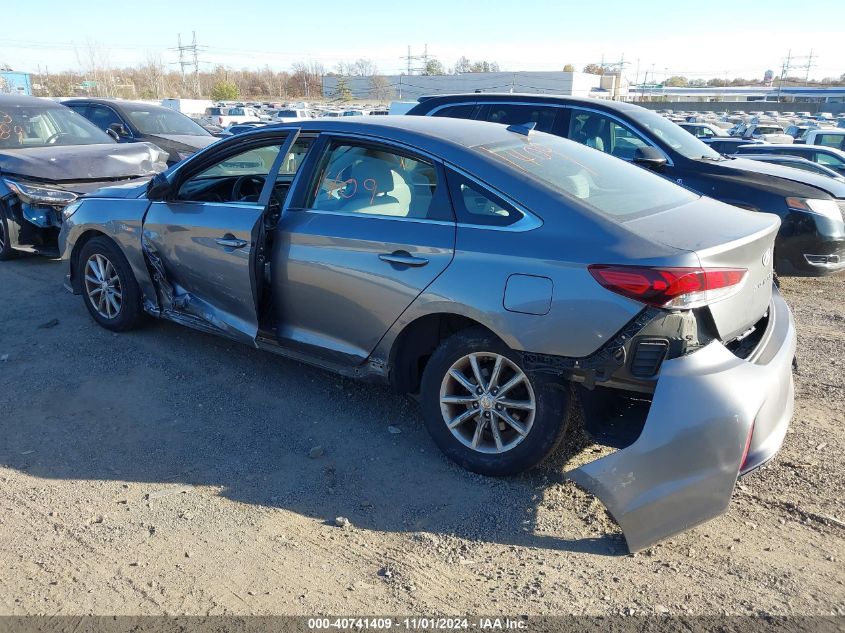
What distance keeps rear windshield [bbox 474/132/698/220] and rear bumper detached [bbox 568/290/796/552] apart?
0.87 metres

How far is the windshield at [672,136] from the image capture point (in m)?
7.43

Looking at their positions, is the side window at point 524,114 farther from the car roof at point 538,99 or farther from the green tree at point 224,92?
the green tree at point 224,92

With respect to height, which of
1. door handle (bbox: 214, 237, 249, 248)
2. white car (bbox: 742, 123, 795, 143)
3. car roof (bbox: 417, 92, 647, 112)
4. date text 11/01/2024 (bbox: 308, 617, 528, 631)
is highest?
car roof (bbox: 417, 92, 647, 112)

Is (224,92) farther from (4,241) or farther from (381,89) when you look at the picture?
(4,241)

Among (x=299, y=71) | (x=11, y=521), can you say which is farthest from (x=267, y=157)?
(x=299, y=71)

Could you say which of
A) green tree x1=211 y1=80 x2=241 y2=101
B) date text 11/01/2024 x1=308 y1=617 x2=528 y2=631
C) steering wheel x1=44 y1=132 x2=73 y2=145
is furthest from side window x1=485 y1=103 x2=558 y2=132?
green tree x1=211 y1=80 x2=241 y2=101

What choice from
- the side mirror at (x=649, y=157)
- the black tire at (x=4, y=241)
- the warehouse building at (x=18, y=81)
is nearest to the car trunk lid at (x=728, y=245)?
the side mirror at (x=649, y=157)

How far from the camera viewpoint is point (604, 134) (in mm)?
7605

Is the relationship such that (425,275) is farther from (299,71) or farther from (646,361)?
(299,71)

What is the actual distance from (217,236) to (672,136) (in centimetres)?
550

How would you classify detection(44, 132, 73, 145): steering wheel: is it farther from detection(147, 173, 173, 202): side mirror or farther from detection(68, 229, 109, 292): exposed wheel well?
detection(147, 173, 173, 202): side mirror

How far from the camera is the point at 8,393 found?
4.50m

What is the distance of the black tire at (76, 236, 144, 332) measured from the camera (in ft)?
17.1

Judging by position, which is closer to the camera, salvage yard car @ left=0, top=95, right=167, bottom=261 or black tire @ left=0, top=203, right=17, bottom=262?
salvage yard car @ left=0, top=95, right=167, bottom=261
